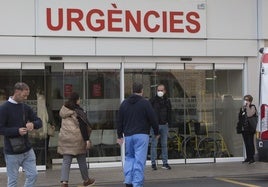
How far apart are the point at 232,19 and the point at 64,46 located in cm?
469

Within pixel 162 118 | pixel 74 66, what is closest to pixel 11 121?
pixel 162 118

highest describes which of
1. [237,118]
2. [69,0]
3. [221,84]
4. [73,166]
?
[69,0]

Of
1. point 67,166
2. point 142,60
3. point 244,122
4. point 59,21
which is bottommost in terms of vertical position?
point 67,166

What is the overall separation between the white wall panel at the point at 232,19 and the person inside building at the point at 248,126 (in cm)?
186

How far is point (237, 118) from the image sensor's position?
50.4ft

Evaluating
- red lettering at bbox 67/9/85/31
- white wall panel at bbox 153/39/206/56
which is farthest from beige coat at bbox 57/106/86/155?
white wall panel at bbox 153/39/206/56

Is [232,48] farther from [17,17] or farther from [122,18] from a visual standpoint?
[17,17]

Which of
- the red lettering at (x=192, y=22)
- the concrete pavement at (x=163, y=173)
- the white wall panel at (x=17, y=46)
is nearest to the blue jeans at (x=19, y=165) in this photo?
the concrete pavement at (x=163, y=173)

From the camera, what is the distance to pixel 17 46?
44.0 feet

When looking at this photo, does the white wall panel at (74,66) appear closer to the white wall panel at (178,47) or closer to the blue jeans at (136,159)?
the white wall panel at (178,47)

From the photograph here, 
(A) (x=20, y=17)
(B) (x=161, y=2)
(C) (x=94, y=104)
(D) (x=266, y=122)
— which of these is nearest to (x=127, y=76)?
Answer: (C) (x=94, y=104)

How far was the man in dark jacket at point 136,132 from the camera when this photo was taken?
9.50 m

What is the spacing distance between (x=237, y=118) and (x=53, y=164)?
5.29m

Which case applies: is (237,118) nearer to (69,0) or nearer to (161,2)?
(161,2)
